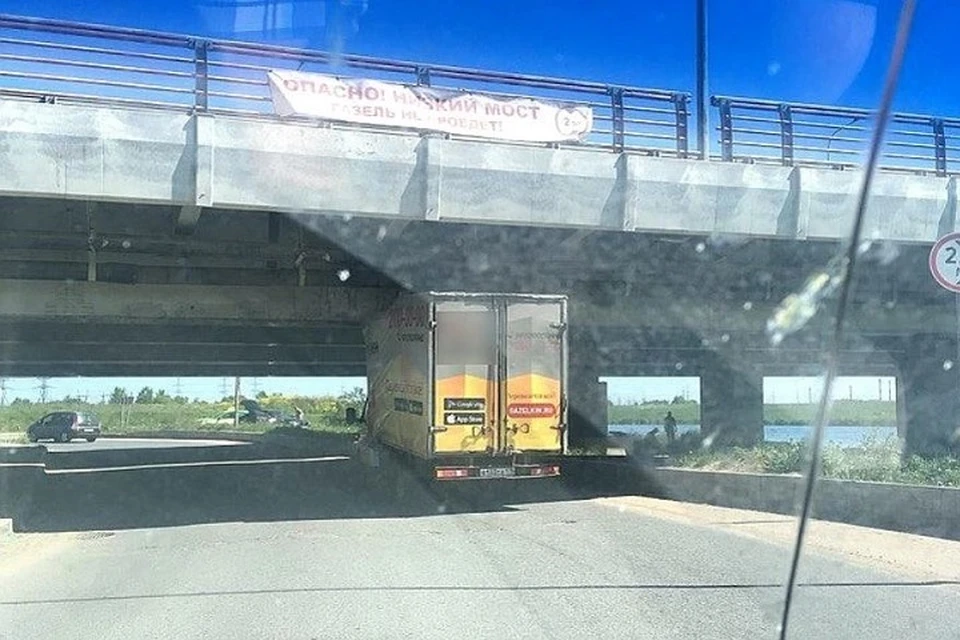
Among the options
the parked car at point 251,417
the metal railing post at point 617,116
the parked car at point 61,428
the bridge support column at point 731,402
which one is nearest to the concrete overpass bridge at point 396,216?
the metal railing post at point 617,116

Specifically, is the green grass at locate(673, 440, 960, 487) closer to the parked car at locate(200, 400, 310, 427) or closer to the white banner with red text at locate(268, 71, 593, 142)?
the white banner with red text at locate(268, 71, 593, 142)

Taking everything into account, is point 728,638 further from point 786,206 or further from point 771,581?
point 786,206

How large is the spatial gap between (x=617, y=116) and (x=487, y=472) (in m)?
5.96

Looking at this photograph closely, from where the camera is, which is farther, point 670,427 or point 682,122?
point 670,427

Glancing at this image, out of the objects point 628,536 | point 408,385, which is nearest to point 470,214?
point 408,385

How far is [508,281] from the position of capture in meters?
20.4

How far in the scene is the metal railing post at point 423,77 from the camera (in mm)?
14781

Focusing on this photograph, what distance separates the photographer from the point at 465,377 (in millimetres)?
15945

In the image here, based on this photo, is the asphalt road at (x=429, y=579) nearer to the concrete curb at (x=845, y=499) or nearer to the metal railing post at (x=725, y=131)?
the concrete curb at (x=845, y=499)

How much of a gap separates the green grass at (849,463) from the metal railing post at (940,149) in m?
4.81

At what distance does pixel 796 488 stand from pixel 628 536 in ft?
11.8

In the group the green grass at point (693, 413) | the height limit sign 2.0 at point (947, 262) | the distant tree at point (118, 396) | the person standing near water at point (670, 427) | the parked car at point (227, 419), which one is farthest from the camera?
the distant tree at point (118, 396)

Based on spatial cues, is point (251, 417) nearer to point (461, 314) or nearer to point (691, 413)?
point (691, 413)

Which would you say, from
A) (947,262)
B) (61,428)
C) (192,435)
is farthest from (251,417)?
(947,262)
